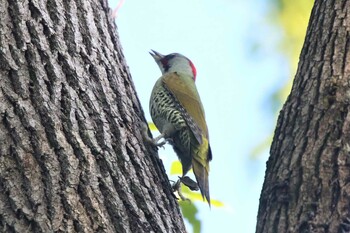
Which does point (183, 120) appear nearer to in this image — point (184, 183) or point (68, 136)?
point (184, 183)

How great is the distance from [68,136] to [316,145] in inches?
36.0

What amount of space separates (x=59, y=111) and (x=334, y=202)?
1020mm

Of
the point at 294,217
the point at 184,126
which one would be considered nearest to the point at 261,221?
the point at 294,217

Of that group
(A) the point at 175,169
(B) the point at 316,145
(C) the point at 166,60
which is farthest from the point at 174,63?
(B) the point at 316,145

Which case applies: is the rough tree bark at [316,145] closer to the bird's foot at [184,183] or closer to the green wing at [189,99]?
the bird's foot at [184,183]

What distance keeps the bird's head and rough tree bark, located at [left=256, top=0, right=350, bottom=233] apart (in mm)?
2831

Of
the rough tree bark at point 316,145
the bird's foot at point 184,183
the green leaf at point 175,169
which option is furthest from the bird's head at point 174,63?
the rough tree bark at point 316,145

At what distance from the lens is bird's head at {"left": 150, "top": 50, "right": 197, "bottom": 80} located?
18.4 feet

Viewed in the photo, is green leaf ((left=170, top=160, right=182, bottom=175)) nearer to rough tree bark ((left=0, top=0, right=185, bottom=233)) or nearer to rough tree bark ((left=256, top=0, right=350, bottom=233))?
rough tree bark ((left=0, top=0, right=185, bottom=233))

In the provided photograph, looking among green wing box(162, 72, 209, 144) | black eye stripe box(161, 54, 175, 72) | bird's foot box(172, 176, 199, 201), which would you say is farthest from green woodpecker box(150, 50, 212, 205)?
black eye stripe box(161, 54, 175, 72)

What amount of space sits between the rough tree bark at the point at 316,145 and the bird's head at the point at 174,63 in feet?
9.29

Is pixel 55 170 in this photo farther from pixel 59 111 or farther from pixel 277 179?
pixel 277 179

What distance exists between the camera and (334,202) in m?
2.32

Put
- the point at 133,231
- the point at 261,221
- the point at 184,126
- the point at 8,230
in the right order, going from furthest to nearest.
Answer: the point at 184,126, the point at 261,221, the point at 133,231, the point at 8,230
